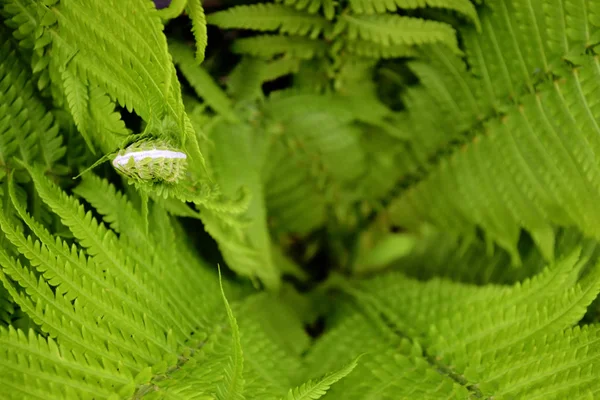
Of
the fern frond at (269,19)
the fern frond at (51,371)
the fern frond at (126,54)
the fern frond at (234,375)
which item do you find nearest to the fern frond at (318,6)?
the fern frond at (269,19)

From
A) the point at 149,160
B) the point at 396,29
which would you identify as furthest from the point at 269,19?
the point at 149,160

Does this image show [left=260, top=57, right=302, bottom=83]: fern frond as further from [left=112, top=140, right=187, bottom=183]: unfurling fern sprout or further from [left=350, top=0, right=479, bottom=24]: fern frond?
[left=112, top=140, right=187, bottom=183]: unfurling fern sprout

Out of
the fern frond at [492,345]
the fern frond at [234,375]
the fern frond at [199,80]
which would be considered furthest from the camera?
the fern frond at [199,80]

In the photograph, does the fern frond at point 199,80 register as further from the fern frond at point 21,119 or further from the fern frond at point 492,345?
the fern frond at point 492,345

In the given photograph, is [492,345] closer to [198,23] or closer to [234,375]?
[234,375]

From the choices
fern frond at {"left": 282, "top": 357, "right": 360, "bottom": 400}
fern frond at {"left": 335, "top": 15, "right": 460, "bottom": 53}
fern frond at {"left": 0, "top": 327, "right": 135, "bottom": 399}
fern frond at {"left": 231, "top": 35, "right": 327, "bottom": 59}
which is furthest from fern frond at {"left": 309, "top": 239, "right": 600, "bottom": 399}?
fern frond at {"left": 231, "top": 35, "right": 327, "bottom": 59}

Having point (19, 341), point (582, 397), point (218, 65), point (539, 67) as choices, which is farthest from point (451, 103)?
point (19, 341)

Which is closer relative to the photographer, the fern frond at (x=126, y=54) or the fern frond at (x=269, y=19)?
the fern frond at (x=126, y=54)
